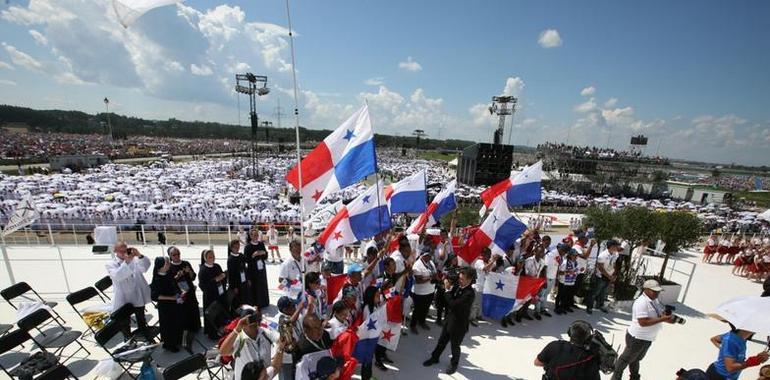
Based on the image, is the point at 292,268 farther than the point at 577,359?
Yes

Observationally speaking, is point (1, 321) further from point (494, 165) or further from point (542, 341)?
point (494, 165)

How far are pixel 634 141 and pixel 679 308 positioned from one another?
90439 millimetres

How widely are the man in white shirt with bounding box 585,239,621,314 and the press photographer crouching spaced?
433 centimetres

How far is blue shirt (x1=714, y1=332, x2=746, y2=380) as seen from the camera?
3471 millimetres

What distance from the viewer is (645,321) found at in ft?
13.8

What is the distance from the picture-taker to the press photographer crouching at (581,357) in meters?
3.09

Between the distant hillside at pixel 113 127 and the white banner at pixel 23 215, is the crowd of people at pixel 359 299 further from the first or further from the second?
the distant hillside at pixel 113 127

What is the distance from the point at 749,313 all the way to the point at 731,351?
0.62 m

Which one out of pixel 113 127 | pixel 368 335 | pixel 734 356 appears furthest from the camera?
pixel 113 127

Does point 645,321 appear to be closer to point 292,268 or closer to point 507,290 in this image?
point 507,290

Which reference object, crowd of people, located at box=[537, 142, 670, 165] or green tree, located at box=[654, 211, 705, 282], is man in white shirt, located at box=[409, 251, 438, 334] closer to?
green tree, located at box=[654, 211, 705, 282]

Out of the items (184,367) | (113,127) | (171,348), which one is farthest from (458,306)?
(113,127)

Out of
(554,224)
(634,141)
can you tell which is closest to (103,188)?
(554,224)

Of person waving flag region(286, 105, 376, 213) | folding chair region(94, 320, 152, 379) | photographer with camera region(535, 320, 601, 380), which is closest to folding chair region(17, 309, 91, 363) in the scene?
folding chair region(94, 320, 152, 379)
